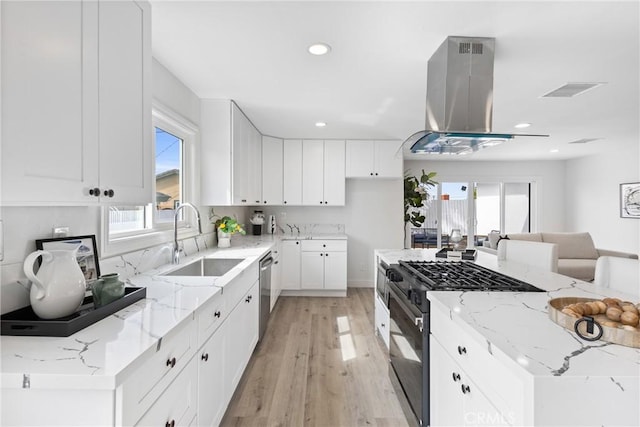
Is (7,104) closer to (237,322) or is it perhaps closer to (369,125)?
(237,322)

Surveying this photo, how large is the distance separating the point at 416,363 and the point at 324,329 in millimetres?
1732

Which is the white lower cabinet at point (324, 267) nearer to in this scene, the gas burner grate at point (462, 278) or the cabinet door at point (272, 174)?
the cabinet door at point (272, 174)

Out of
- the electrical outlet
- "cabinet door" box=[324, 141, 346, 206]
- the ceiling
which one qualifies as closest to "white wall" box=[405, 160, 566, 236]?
"cabinet door" box=[324, 141, 346, 206]

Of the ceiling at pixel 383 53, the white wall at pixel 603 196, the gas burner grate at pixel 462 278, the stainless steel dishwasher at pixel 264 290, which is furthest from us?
the white wall at pixel 603 196

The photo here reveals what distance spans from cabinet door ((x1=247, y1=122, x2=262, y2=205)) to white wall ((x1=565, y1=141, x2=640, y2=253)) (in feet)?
19.6

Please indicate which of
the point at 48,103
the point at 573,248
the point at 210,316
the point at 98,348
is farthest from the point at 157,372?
the point at 573,248

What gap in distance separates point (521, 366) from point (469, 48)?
190cm

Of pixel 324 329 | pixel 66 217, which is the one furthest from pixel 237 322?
pixel 324 329

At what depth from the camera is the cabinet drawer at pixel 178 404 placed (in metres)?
1.03

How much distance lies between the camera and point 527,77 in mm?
2531

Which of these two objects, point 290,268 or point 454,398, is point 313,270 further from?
point 454,398

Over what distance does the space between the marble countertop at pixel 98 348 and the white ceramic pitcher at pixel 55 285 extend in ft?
0.34

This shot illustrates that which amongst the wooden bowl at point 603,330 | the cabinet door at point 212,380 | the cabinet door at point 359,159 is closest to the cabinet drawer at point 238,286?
the cabinet door at point 212,380

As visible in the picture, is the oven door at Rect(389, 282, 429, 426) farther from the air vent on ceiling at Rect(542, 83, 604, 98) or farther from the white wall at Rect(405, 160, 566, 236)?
the white wall at Rect(405, 160, 566, 236)
